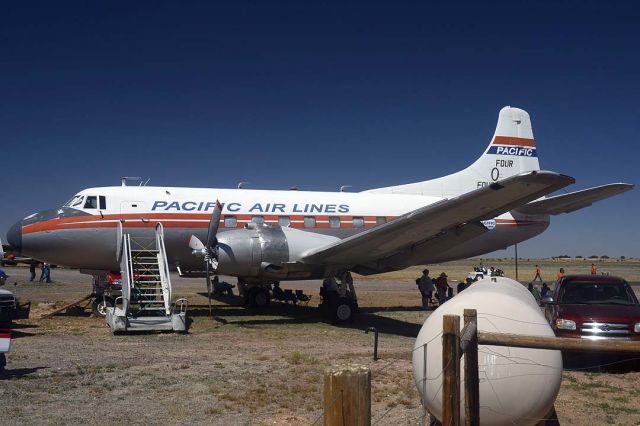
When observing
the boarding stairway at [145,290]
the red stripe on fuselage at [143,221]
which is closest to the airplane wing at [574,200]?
the red stripe on fuselage at [143,221]

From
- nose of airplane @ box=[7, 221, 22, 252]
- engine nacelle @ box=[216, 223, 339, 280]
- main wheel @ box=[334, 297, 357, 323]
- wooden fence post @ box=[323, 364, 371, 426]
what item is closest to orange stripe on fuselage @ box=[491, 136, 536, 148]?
engine nacelle @ box=[216, 223, 339, 280]

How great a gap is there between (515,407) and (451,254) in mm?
14631

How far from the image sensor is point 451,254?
63.3ft

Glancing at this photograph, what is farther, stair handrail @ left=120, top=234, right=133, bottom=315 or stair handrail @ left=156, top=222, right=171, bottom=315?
stair handrail @ left=156, top=222, right=171, bottom=315

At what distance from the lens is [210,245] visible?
1509 centimetres

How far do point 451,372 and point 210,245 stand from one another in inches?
462

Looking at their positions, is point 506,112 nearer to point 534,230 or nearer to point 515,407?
point 534,230

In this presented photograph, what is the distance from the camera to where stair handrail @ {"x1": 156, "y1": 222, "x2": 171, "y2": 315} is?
1419cm

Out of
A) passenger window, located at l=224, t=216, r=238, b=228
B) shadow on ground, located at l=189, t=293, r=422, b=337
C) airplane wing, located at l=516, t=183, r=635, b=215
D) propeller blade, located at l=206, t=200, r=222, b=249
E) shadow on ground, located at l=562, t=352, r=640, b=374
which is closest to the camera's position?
shadow on ground, located at l=562, t=352, r=640, b=374

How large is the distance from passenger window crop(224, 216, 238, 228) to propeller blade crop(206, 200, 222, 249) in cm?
111

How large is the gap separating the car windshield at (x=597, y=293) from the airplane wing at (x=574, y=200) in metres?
2.20

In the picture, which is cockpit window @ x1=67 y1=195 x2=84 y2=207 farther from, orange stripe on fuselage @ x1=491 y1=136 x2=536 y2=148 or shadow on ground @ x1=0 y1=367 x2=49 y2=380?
orange stripe on fuselage @ x1=491 y1=136 x2=536 y2=148

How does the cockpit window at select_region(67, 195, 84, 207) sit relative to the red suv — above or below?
above

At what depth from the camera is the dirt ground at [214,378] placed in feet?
22.7
